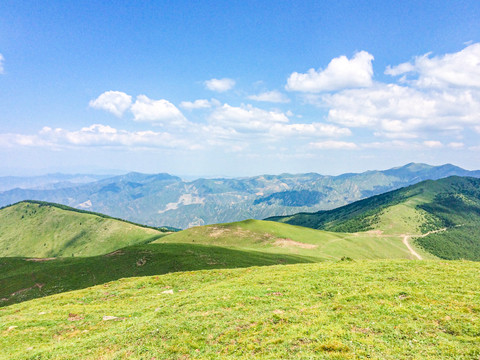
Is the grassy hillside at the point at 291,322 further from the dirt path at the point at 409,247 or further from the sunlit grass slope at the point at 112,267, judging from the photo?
the dirt path at the point at 409,247

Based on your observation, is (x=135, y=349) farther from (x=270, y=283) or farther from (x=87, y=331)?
(x=270, y=283)

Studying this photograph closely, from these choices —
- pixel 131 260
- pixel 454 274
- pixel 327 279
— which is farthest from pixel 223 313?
pixel 131 260

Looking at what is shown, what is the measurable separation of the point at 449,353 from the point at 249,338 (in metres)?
12.1

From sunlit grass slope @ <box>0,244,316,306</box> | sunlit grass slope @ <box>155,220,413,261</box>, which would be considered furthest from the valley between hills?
sunlit grass slope @ <box>155,220,413,261</box>

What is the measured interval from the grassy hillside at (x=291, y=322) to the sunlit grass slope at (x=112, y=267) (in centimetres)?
3383

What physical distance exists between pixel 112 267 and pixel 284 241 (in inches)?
3164

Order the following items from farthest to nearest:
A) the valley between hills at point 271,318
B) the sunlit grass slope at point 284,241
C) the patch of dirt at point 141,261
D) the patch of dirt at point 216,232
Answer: the patch of dirt at point 216,232 < the sunlit grass slope at point 284,241 < the patch of dirt at point 141,261 < the valley between hills at point 271,318

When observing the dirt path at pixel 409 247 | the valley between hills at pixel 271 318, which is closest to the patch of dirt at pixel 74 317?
the valley between hills at pixel 271 318

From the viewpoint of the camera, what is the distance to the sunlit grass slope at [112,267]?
5799 centimetres

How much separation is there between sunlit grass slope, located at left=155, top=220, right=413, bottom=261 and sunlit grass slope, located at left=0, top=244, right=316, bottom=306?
36.5m

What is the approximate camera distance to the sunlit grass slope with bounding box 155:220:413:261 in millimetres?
112375

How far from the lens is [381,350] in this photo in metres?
13.5

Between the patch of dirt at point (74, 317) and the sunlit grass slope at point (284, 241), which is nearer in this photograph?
the patch of dirt at point (74, 317)

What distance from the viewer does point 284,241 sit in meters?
118
